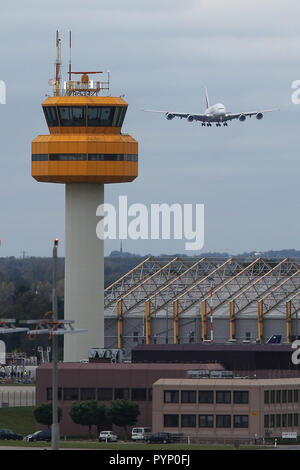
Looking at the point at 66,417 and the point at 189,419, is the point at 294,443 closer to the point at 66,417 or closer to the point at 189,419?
the point at 189,419

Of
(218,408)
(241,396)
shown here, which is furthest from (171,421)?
(241,396)

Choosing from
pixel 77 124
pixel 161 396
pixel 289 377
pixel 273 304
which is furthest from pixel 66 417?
pixel 273 304

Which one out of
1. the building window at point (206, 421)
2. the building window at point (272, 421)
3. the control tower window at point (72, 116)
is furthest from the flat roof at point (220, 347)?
the control tower window at point (72, 116)

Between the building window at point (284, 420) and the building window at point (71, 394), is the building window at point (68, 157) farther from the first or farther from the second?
the building window at point (284, 420)

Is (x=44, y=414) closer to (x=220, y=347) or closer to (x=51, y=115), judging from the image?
(x=220, y=347)

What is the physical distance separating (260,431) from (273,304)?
170 feet

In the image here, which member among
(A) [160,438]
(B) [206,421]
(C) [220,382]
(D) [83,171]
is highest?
(D) [83,171]

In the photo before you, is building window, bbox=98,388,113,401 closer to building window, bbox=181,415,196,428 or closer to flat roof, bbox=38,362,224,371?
flat roof, bbox=38,362,224,371

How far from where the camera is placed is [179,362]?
165 m

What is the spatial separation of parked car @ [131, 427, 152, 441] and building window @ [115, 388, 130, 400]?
6.84m

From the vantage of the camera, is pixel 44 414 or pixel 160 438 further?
pixel 44 414

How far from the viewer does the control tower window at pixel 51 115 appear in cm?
17240

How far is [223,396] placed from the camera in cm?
14875

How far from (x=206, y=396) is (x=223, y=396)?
1563 millimetres
